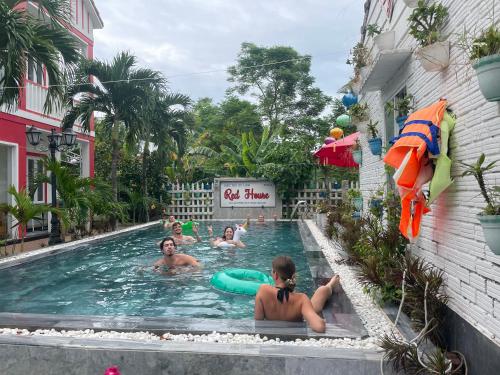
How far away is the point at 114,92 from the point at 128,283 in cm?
928

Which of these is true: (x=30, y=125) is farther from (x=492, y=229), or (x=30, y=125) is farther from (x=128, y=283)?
(x=492, y=229)

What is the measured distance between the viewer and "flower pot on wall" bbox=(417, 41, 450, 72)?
385 centimetres

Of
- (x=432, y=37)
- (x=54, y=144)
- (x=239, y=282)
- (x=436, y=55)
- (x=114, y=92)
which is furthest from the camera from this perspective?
(x=114, y=92)

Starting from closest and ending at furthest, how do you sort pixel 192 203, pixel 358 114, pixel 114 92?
pixel 358 114 → pixel 114 92 → pixel 192 203

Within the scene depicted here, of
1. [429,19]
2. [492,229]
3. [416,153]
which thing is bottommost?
[492,229]

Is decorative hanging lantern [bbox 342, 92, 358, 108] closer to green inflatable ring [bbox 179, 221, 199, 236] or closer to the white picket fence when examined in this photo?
green inflatable ring [bbox 179, 221, 199, 236]

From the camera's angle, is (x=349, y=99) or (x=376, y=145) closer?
(x=376, y=145)

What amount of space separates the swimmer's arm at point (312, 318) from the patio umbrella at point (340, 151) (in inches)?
277

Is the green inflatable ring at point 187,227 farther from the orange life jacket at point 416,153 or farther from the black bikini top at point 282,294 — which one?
the orange life jacket at point 416,153

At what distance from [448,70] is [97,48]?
1684 cm

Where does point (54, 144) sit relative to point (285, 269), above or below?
above

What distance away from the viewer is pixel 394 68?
616 centimetres

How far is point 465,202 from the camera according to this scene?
356cm

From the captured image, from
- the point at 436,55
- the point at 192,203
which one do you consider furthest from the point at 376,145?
the point at 192,203
